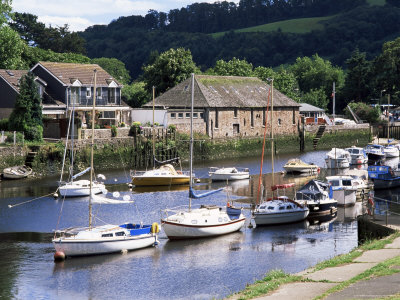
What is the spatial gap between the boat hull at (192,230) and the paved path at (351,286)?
12.7 metres

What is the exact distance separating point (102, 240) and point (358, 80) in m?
109

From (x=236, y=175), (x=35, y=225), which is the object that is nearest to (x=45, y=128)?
(x=236, y=175)

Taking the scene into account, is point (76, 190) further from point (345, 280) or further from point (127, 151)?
point (345, 280)

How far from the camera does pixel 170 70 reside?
4124 inches

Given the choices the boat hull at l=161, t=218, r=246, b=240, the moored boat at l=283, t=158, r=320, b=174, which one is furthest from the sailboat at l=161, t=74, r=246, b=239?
the moored boat at l=283, t=158, r=320, b=174

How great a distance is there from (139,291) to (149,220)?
1489 cm

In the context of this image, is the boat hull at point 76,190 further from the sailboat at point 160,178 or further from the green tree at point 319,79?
the green tree at point 319,79

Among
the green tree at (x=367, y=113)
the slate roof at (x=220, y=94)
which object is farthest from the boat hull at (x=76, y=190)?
the green tree at (x=367, y=113)

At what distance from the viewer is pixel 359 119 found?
12581 centimetres

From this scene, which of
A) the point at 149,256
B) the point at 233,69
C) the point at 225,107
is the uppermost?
the point at 233,69

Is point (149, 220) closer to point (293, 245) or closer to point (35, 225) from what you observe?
point (35, 225)

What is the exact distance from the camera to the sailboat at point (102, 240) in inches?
1555

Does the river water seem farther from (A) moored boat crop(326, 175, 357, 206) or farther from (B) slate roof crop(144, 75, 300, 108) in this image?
(B) slate roof crop(144, 75, 300, 108)

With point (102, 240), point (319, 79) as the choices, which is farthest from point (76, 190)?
point (319, 79)
